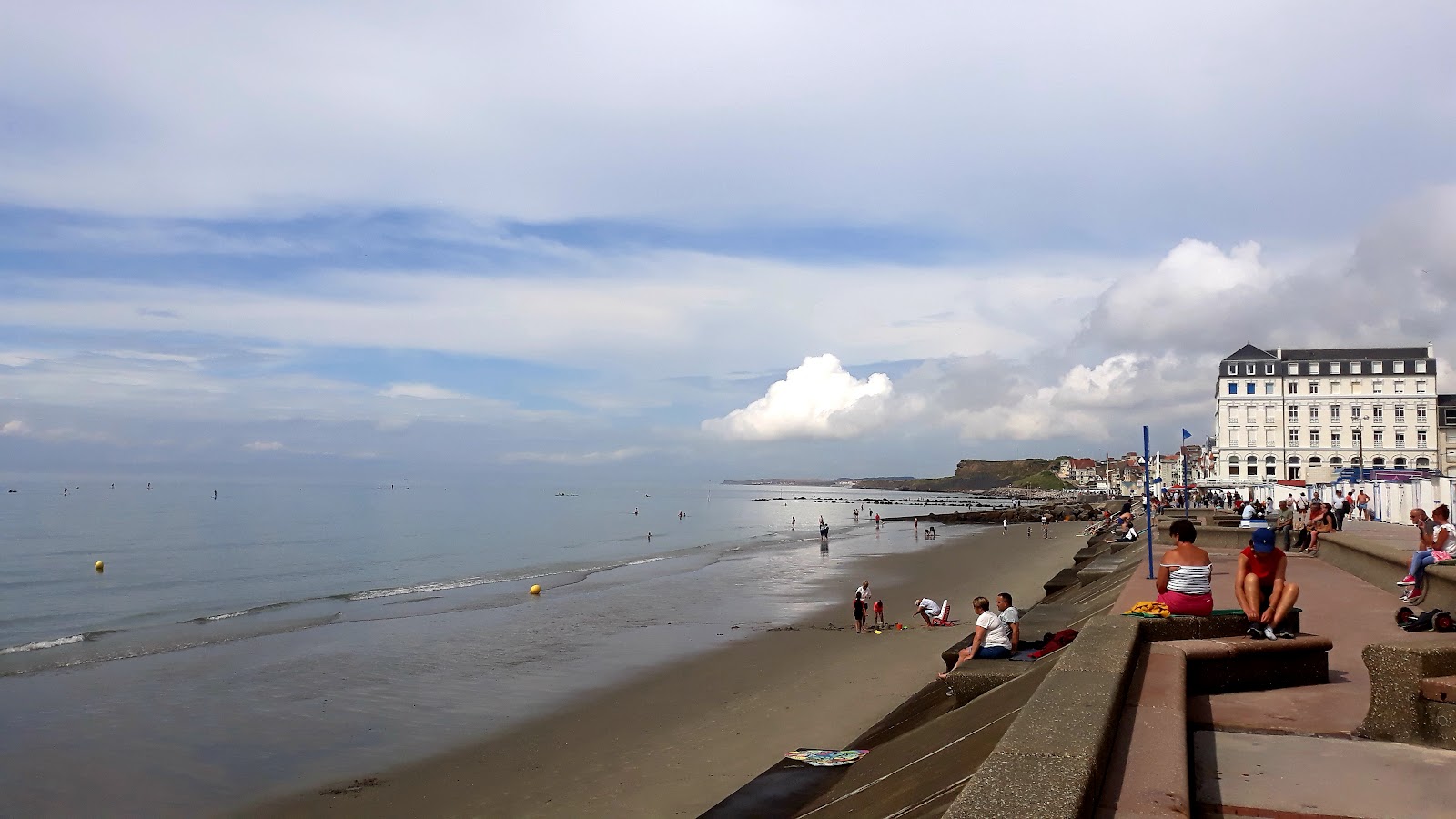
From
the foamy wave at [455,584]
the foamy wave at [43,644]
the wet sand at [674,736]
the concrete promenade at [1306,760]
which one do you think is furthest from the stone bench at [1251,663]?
the foamy wave at [455,584]

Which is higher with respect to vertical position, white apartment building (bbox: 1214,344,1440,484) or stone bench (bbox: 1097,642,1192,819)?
white apartment building (bbox: 1214,344,1440,484)

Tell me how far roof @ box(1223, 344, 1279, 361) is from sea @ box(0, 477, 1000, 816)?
42.4 metres

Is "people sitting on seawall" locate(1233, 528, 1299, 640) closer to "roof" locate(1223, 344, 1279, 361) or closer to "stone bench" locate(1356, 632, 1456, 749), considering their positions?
"stone bench" locate(1356, 632, 1456, 749)

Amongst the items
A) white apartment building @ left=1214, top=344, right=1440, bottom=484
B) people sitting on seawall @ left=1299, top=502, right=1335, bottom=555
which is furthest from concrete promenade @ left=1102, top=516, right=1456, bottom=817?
white apartment building @ left=1214, top=344, right=1440, bottom=484

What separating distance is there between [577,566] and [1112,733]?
4443 centimetres

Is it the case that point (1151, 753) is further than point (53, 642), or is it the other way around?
point (53, 642)

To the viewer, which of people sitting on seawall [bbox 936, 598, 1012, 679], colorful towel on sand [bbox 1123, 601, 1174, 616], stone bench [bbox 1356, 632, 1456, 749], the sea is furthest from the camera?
the sea

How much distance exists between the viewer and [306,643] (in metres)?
24.5

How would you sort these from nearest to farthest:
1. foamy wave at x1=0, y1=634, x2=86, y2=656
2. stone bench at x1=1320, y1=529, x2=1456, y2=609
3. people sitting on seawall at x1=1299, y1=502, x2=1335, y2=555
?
stone bench at x1=1320, y1=529, x2=1456, y2=609
people sitting on seawall at x1=1299, y1=502, x2=1335, y2=555
foamy wave at x1=0, y1=634, x2=86, y2=656

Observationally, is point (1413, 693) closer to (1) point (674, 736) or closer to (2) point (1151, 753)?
(2) point (1151, 753)

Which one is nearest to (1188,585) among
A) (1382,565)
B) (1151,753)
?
(1151,753)

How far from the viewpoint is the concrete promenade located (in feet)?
14.9

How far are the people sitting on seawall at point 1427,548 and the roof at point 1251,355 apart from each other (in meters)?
76.6

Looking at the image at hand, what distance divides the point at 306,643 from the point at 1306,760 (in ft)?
79.4
